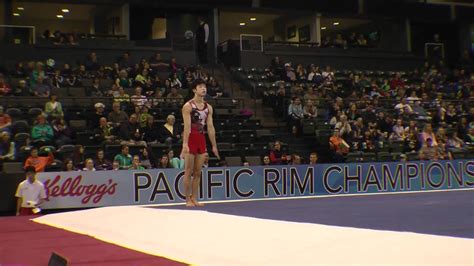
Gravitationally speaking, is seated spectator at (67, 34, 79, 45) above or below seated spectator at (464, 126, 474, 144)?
above

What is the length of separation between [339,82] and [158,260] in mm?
19053

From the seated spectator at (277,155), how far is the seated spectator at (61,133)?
4867 millimetres

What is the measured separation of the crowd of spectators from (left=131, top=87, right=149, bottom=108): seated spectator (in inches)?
173

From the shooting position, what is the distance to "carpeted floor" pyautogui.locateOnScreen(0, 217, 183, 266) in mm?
3706

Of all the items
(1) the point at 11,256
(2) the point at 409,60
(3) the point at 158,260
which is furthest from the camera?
(2) the point at 409,60

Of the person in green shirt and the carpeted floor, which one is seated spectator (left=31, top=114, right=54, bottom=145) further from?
the carpeted floor

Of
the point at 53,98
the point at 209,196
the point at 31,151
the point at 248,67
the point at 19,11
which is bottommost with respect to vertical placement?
the point at 209,196

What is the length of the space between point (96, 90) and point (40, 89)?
5.18ft

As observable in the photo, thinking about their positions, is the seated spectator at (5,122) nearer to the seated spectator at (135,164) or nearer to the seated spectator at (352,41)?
the seated spectator at (135,164)

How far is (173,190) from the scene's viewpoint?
460 inches

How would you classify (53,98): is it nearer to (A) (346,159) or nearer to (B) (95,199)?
(B) (95,199)

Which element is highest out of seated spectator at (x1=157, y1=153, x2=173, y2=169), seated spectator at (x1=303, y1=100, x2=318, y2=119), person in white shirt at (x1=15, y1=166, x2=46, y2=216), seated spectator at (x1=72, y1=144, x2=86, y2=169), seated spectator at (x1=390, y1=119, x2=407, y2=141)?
seated spectator at (x1=303, y1=100, x2=318, y2=119)

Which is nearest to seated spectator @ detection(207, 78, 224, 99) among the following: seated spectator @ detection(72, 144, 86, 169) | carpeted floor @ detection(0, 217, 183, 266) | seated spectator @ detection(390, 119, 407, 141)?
seated spectator @ detection(390, 119, 407, 141)

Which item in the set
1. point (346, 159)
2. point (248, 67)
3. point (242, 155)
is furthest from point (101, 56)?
point (346, 159)
